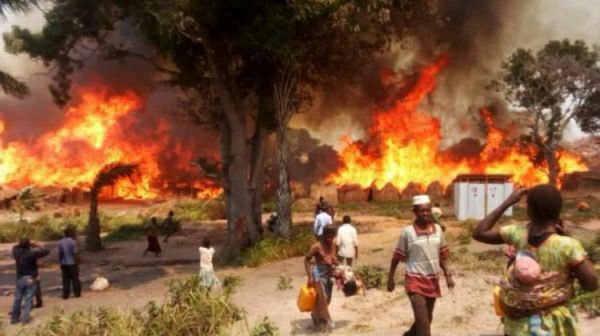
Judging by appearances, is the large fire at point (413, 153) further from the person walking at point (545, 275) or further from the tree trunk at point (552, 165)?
the person walking at point (545, 275)

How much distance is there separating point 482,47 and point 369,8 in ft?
80.5

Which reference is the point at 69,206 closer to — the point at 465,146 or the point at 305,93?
the point at 305,93

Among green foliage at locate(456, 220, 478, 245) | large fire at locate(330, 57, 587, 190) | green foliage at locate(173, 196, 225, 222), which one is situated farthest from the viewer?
large fire at locate(330, 57, 587, 190)

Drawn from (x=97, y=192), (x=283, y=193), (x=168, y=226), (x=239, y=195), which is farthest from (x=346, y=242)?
(x=168, y=226)

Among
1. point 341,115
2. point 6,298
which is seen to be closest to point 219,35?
point 6,298

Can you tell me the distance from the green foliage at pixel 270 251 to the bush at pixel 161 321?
726 centimetres

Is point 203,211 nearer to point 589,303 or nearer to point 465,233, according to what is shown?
point 465,233

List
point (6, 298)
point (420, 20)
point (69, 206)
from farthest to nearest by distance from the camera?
point (69, 206)
point (420, 20)
point (6, 298)

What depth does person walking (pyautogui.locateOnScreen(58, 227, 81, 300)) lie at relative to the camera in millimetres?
12141

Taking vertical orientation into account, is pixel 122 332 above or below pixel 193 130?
below

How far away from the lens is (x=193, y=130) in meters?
38.7

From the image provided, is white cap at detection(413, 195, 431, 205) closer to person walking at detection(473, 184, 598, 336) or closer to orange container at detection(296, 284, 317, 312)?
person walking at detection(473, 184, 598, 336)

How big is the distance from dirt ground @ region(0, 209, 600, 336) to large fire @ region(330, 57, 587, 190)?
1529cm

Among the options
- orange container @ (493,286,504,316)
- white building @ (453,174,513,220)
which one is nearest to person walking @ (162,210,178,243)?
white building @ (453,174,513,220)
